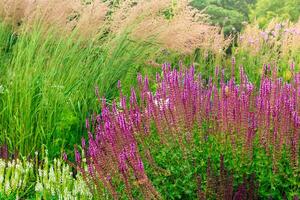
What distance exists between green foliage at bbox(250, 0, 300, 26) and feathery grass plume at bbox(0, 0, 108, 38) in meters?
7.87

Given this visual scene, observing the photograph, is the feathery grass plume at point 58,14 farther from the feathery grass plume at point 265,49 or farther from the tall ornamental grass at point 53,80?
the feathery grass plume at point 265,49

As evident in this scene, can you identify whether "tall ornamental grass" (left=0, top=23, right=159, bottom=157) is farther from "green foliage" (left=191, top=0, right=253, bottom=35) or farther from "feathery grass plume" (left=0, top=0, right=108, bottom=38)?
"green foliage" (left=191, top=0, right=253, bottom=35)

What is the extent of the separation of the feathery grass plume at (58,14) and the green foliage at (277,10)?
7869mm

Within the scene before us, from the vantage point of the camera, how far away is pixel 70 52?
5.31 meters

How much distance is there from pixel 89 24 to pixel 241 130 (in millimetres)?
2722

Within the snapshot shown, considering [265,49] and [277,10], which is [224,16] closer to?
[277,10]

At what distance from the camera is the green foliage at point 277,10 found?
43.8 feet

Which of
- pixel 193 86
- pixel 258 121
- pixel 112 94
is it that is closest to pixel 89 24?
pixel 112 94

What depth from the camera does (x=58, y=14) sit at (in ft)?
17.8

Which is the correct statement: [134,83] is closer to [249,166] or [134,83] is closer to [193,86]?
[193,86]

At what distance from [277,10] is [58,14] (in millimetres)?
9627

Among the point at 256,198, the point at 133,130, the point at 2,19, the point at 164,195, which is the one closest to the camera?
the point at 256,198

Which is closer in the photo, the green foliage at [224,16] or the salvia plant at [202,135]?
the salvia plant at [202,135]

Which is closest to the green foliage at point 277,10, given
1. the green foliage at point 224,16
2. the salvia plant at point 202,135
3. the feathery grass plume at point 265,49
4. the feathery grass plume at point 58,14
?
the green foliage at point 224,16
